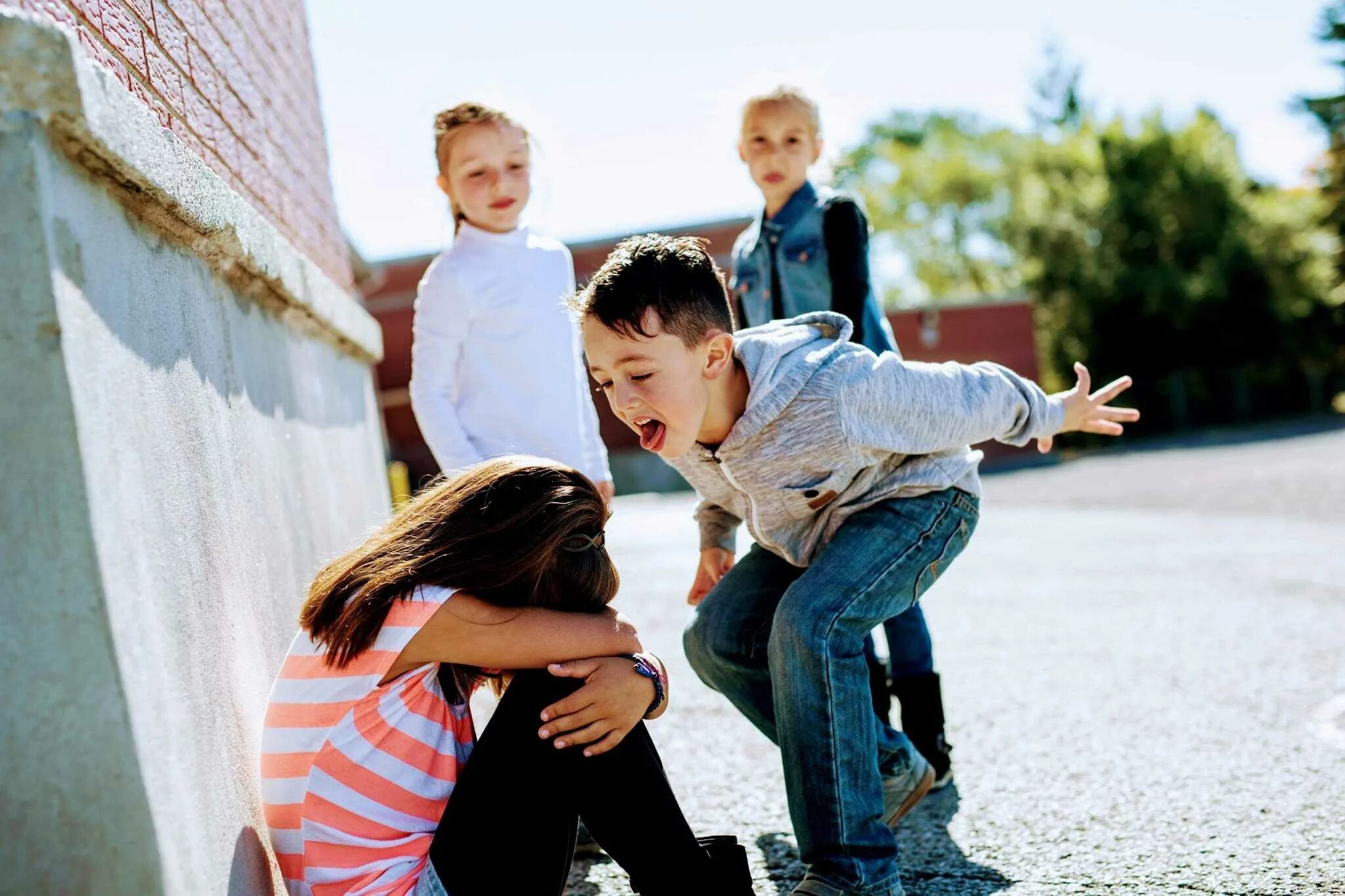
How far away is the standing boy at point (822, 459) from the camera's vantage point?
255cm

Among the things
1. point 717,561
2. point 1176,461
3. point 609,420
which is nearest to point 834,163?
point 717,561

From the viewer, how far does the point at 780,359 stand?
278 cm

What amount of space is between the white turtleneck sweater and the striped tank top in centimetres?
141

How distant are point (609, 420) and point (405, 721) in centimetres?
2595

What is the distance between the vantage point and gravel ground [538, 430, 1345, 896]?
2840mm

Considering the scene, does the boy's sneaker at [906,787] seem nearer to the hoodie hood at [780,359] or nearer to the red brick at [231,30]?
the hoodie hood at [780,359]

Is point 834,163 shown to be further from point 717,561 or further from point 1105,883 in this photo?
point 1105,883

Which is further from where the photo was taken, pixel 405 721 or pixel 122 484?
pixel 405 721

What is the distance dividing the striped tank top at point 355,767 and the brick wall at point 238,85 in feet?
3.66

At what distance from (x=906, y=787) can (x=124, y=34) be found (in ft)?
7.74

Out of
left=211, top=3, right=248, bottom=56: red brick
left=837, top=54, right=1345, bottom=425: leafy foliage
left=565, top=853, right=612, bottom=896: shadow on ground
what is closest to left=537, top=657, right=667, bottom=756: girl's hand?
left=565, top=853, right=612, bottom=896: shadow on ground

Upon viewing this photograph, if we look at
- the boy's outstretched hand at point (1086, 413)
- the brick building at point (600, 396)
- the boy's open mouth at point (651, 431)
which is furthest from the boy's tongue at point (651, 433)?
the brick building at point (600, 396)

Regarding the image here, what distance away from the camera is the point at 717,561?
336 cm

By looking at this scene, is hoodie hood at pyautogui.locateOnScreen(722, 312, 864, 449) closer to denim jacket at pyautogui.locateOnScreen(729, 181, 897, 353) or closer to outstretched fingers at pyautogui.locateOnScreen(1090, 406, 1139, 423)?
outstretched fingers at pyautogui.locateOnScreen(1090, 406, 1139, 423)
